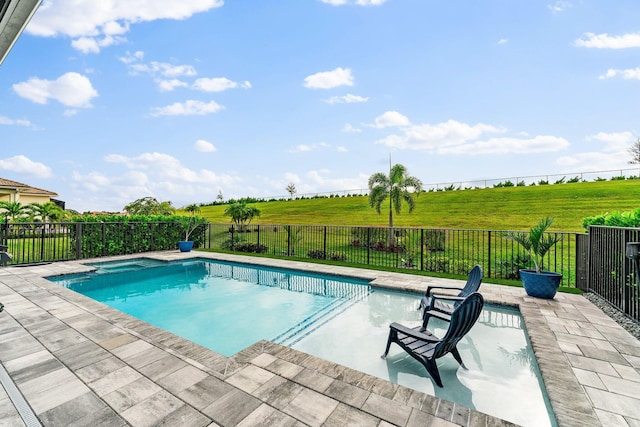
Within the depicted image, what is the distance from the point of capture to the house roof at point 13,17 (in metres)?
1.65

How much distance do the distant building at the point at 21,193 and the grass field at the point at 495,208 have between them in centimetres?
1194

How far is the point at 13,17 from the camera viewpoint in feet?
5.80

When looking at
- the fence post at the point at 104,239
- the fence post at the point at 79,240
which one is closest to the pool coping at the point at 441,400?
the fence post at the point at 79,240

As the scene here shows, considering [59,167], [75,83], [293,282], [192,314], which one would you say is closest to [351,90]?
[293,282]

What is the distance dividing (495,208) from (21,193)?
3591 cm

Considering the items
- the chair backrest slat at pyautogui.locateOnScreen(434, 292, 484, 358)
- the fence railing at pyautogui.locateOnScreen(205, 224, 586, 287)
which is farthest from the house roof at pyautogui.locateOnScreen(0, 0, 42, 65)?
the fence railing at pyautogui.locateOnScreen(205, 224, 586, 287)

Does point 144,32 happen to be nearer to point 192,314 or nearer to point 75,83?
point 75,83

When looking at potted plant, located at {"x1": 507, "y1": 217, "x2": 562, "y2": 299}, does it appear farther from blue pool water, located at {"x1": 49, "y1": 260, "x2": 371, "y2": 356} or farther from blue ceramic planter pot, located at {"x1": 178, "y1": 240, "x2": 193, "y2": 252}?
blue ceramic planter pot, located at {"x1": 178, "y1": 240, "x2": 193, "y2": 252}

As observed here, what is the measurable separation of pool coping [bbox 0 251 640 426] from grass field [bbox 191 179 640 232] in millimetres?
18026

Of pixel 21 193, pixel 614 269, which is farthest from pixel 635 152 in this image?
pixel 21 193

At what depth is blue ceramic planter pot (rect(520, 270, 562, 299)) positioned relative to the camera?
4.66 meters

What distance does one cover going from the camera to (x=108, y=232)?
9.30 meters

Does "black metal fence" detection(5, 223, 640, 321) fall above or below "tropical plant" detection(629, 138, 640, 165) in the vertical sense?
below

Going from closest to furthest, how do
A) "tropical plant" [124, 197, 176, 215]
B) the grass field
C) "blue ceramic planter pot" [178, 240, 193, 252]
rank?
"blue ceramic planter pot" [178, 240, 193, 252], "tropical plant" [124, 197, 176, 215], the grass field
